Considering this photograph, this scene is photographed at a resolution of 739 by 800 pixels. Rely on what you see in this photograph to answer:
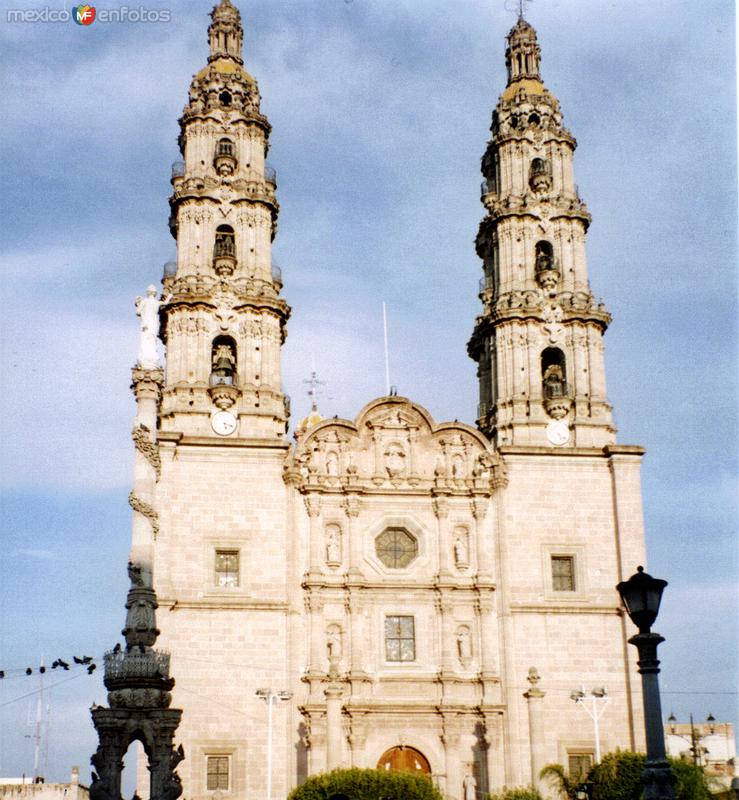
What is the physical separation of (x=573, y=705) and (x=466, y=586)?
15.3 ft

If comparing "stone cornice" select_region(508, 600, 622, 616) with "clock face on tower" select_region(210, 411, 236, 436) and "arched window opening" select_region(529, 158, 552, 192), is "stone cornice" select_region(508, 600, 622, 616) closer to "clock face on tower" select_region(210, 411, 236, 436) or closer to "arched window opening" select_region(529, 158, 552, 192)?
"clock face on tower" select_region(210, 411, 236, 436)

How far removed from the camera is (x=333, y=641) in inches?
1382

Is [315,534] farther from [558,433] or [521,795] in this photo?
[521,795]

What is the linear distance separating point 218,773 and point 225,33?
1054 inches

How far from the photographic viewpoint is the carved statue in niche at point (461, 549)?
36375mm

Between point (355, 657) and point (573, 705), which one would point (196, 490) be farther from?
point (573, 705)

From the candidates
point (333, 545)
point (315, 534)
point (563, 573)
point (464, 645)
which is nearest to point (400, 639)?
point (464, 645)

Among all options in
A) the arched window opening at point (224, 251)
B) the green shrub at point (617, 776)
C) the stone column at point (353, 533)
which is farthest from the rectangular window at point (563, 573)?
the arched window opening at point (224, 251)

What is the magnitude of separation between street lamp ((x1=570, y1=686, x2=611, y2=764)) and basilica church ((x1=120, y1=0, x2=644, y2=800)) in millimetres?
402

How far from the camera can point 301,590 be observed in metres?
35.4

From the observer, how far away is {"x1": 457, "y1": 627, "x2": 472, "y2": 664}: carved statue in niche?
116ft

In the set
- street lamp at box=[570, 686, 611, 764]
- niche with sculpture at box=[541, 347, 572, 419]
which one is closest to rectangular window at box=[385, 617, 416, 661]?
street lamp at box=[570, 686, 611, 764]

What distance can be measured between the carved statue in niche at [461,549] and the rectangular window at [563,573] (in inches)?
107

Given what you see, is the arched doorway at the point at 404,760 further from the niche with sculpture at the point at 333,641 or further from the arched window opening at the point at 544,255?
the arched window opening at the point at 544,255
